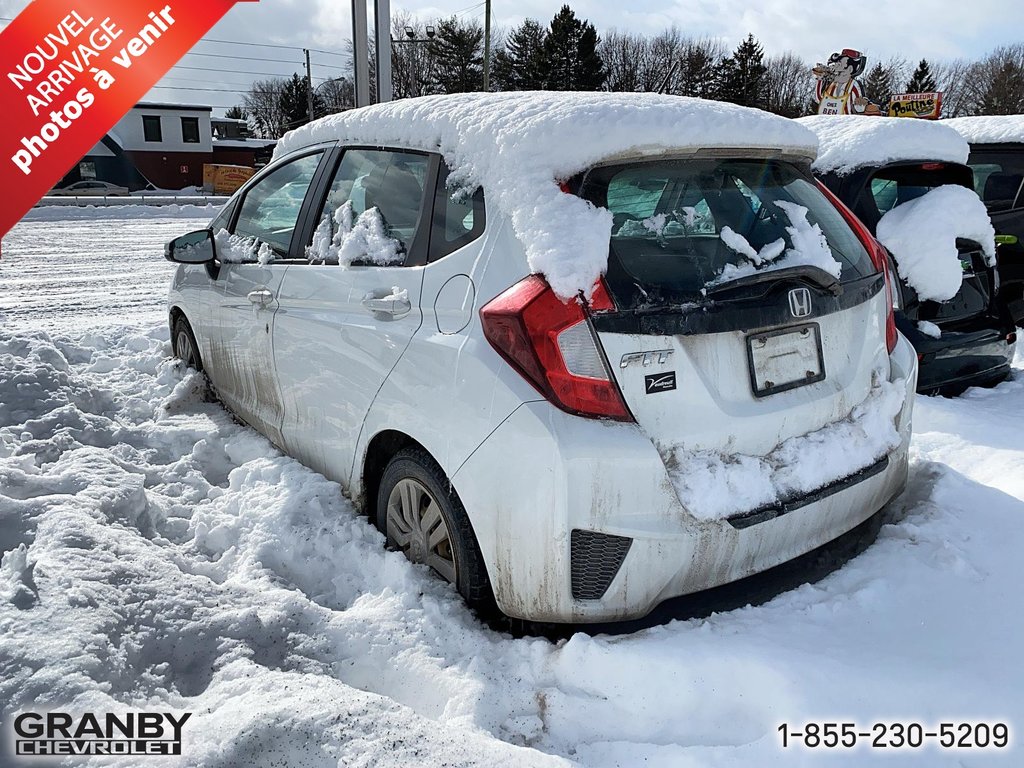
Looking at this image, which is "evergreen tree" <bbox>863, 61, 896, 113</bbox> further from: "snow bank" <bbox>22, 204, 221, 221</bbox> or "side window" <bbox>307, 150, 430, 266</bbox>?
"side window" <bbox>307, 150, 430, 266</bbox>

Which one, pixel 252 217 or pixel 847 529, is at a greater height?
pixel 252 217

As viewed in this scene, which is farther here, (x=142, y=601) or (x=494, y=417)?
(x=142, y=601)

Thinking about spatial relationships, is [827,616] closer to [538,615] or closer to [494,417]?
[538,615]

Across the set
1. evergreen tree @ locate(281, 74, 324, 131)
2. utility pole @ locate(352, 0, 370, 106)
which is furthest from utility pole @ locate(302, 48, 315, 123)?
utility pole @ locate(352, 0, 370, 106)

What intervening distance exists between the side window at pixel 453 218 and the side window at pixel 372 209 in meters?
0.11

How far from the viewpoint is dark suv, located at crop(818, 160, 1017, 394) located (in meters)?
4.47

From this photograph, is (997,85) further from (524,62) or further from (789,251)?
(789,251)

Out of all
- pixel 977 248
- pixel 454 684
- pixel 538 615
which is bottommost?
pixel 454 684

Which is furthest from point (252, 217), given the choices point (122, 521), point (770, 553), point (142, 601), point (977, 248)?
point (977, 248)

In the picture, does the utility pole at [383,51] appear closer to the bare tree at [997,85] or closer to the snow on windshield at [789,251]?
the snow on windshield at [789,251]

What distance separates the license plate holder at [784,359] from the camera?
7.72 ft

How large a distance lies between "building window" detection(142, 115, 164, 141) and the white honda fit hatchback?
49.9 meters

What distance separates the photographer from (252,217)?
13.8ft

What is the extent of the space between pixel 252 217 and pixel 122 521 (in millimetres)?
1789
